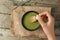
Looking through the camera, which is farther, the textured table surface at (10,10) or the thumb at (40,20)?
the textured table surface at (10,10)

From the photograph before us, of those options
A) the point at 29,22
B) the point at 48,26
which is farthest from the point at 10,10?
the point at 48,26

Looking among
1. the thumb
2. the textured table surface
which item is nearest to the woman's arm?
the thumb

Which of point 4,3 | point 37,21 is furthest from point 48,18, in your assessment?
point 4,3

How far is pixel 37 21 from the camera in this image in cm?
96

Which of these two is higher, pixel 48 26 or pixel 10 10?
pixel 10 10

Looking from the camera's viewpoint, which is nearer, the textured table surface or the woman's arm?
the woman's arm

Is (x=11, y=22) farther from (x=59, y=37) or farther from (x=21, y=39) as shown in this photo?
(x=59, y=37)

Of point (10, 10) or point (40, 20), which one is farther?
point (10, 10)

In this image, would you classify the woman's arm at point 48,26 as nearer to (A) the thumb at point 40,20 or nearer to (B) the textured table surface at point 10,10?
(A) the thumb at point 40,20

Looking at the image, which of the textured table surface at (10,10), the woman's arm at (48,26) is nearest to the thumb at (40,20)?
the woman's arm at (48,26)

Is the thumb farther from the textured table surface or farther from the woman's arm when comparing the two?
the textured table surface

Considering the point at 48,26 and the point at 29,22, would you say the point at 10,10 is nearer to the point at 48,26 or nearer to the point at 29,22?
the point at 29,22

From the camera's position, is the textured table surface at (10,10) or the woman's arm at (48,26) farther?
the textured table surface at (10,10)

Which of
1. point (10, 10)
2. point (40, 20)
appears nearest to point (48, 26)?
point (40, 20)
